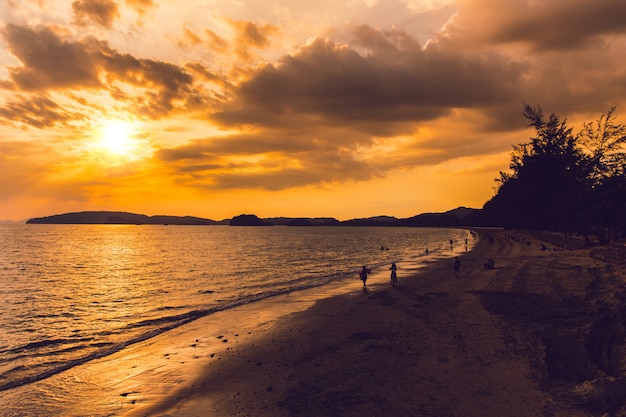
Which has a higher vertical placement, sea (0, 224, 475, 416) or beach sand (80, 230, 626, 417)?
beach sand (80, 230, 626, 417)

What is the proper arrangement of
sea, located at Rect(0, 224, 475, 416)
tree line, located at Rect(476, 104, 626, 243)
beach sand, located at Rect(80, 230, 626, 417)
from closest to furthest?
beach sand, located at Rect(80, 230, 626, 417) < sea, located at Rect(0, 224, 475, 416) < tree line, located at Rect(476, 104, 626, 243)

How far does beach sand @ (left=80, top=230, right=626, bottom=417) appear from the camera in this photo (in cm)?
1212

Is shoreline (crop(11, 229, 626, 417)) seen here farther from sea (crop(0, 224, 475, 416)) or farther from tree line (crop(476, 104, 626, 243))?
tree line (crop(476, 104, 626, 243))

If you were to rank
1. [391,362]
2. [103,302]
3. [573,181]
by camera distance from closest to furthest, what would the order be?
[391,362]
[103,302]
[573,181]

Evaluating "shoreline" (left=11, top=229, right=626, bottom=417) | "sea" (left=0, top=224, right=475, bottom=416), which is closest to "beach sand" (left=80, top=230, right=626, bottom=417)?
"shoreline" (left=11, top=229, right=626, bottom=417)

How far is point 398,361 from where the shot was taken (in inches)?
629

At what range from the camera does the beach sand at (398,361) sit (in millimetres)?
12117

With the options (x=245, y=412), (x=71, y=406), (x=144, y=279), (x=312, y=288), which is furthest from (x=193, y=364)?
(x=144, y=279)

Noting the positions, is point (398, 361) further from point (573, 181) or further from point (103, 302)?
point (573, 181)

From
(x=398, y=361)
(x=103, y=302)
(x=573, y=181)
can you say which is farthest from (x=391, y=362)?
(x=573, y=181)

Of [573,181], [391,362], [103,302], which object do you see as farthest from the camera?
[573,181]

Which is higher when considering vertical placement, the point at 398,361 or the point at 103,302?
the point at 398,361

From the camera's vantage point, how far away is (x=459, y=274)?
42344 millimetres

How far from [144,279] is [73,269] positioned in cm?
2057
